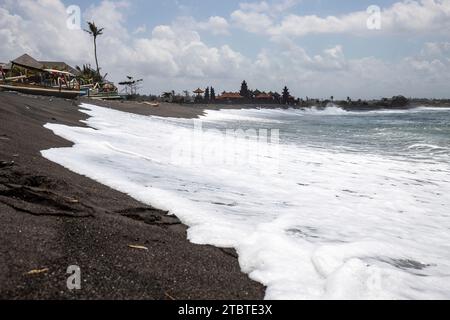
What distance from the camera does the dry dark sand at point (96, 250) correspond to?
2084 mm

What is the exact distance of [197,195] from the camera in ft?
15.6

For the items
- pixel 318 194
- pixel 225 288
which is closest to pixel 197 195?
pixel 318 194

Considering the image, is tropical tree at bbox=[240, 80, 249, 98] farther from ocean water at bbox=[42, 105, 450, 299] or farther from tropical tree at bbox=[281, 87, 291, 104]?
ocean water at bbox=[42, 105, 450, 299]

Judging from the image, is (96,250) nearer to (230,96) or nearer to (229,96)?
(230,96)

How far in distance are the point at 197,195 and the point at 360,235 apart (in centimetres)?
214

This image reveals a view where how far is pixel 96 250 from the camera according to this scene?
8.32ft

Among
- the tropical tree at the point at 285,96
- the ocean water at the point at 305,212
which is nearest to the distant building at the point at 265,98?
the tropical tree at the point at 285,96

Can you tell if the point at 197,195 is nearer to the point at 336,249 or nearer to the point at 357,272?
the point at 336,249

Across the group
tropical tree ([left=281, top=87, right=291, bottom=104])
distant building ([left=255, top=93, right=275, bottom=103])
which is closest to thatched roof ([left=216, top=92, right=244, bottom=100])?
distant building ([left=255, top=93, right=275, bottom=103])

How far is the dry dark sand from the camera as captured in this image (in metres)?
2.08
